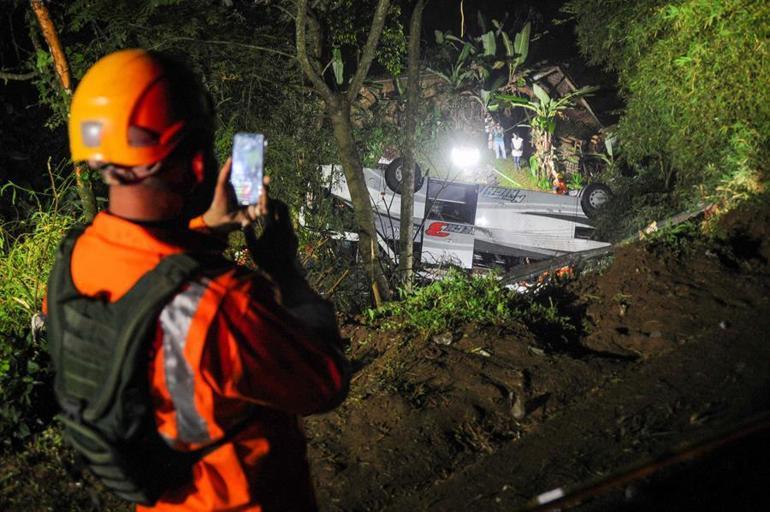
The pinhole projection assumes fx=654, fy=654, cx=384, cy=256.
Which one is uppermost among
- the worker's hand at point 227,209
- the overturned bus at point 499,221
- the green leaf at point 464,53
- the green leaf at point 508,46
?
the green leaf at point 508,46

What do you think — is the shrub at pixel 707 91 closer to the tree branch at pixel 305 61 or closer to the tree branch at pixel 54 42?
the tree branch at pixel 305 61

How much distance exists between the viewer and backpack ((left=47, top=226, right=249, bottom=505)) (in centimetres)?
150

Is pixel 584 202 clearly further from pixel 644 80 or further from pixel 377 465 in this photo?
pixel 377 465

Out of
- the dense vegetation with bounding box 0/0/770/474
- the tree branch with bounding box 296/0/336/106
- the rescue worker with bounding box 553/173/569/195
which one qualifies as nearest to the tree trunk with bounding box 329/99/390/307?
the tree branch with bounding box 296/0/336/106

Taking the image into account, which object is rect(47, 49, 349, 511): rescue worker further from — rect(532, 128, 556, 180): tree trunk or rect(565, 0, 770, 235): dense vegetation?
rect(532, 128, 556, 180): tree trunk

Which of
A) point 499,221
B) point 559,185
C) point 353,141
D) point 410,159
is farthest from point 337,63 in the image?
point 559,185

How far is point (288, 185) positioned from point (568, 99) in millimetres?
16995

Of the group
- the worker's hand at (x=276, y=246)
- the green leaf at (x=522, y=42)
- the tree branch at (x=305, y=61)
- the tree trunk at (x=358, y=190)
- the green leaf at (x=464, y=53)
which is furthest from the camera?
the green leaf at (x=522, y=42)

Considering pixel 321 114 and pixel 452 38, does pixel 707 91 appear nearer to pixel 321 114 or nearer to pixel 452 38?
pixel 321 114

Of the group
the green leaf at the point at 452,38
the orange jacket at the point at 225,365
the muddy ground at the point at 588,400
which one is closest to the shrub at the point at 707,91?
the muddy ground at the point at 588,400

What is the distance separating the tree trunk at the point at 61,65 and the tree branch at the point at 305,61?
252 cm

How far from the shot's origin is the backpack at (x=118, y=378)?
4.93 ft

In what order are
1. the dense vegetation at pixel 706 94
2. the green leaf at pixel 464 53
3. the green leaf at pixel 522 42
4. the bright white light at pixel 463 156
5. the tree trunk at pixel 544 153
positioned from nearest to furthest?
the dense vegetation at pixel 706 94 < the bright white light at pixel 463 156 < the green leaf at pixel 464 53 < the green leaf at pixel 522 42 < the tree trunk at pixel 544 153

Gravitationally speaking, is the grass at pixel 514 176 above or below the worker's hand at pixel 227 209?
below
